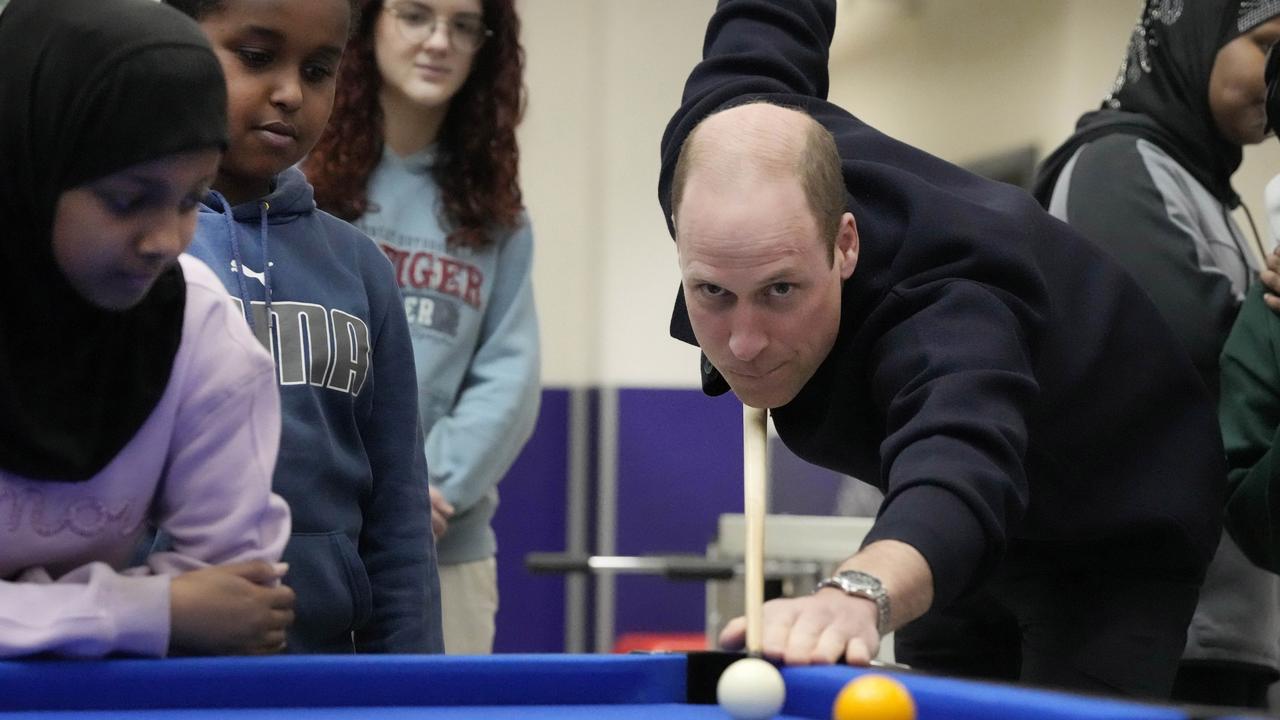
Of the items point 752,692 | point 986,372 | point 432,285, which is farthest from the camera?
point 432,285

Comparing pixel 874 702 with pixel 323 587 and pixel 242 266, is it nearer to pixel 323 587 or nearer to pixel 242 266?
pixel 323 587

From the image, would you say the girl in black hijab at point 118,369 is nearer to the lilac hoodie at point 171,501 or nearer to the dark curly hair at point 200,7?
the lilac hoodie at point 171,501

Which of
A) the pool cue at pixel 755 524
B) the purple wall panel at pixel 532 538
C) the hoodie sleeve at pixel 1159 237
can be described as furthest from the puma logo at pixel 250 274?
the purple wall panel at pixel 532 538

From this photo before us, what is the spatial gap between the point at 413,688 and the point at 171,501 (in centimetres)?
34

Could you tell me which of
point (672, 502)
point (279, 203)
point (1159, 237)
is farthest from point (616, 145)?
point (279, 203)

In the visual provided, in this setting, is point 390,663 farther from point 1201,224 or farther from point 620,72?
point 620,72

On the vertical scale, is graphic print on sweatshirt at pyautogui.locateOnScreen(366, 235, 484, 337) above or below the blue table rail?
above

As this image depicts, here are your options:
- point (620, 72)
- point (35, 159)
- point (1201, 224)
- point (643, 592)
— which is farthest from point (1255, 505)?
point (620, 72)

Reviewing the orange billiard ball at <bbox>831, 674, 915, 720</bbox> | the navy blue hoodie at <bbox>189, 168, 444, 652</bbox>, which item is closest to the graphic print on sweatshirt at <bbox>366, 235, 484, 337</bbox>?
the navy blue hoodie at <bbox>189, 168, 444, 652</bbox>

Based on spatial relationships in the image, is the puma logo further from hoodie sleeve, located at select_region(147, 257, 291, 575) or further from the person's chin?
the person's chin

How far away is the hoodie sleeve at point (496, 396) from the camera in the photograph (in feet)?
9.55

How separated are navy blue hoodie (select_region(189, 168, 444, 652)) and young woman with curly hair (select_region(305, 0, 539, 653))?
2.43ft

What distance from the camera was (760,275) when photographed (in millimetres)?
1857

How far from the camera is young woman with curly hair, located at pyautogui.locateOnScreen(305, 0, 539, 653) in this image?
2926 mm
